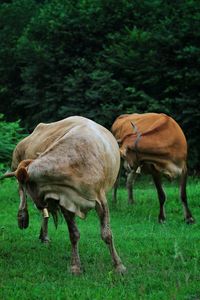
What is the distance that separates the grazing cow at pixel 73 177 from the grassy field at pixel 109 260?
40 cm

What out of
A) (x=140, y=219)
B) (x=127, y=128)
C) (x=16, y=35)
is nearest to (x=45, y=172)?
(x=140, y=219)

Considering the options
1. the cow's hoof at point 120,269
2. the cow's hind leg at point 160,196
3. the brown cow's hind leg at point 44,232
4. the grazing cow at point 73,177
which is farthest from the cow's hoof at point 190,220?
the cow's hoof at point 120,269

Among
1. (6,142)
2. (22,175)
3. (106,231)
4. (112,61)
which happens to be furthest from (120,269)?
(112,61)

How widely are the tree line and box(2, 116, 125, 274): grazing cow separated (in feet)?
36.2

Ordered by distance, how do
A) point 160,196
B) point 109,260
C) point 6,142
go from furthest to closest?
1. point 160,196
2. point 6,142
3. point 109,260

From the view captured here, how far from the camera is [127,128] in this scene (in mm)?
13820

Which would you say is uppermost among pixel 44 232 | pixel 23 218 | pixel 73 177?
pixel 73 177

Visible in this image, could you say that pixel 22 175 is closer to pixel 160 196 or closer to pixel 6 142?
pixel 6 142

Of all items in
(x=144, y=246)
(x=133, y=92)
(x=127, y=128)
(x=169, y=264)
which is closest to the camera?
(x=169, y=264)

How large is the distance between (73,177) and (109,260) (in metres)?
1.44

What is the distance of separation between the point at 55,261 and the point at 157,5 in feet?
43.4

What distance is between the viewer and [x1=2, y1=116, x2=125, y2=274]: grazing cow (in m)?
7.62

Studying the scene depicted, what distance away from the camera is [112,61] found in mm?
20094

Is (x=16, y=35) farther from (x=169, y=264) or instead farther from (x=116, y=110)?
(x=169, y=264)
